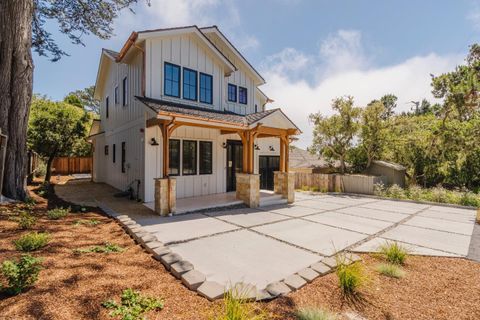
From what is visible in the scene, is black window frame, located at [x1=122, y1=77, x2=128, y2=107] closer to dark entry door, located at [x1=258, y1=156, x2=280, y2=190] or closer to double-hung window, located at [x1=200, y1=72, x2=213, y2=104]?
double-hung window, located at [x1=200, y1=72, x2=213, y2=104]

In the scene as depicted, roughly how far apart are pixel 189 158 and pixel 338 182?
9794mm

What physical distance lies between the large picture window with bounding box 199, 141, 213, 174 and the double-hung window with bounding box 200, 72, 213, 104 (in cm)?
206

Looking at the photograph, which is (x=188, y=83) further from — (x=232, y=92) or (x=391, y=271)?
(x=391, y=271)

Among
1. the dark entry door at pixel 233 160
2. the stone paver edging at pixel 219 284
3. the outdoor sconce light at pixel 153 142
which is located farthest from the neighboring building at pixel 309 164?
the stone paver edging at pixel 219 284

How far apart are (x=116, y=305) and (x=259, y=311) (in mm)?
1602

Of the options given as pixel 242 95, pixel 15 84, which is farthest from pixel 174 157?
pixel 242 95

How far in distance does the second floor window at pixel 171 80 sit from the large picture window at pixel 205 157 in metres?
2.37

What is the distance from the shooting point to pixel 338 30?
11266mm

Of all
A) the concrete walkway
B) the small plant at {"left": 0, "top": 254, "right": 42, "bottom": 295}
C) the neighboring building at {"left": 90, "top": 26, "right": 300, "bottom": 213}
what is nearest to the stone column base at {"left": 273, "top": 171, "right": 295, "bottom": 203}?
the neighboring building at {"left": 90, "top": 26, "right": 300, "bottom": 213}

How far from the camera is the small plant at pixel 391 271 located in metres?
3.72

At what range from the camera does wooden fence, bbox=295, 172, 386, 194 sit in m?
14.1

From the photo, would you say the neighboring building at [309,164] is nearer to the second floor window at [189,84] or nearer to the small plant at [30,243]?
the second floor window at [189,84]

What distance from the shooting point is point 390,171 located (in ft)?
51.9

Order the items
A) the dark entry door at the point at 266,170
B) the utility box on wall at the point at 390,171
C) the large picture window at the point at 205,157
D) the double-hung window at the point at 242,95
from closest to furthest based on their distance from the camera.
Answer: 1. the large picture window at the point at 205,157
2. the double-hung window at the point at 242,95
3. the dark entry door at the point at 266,170
4. the utility box on wall at the point at 390,171
